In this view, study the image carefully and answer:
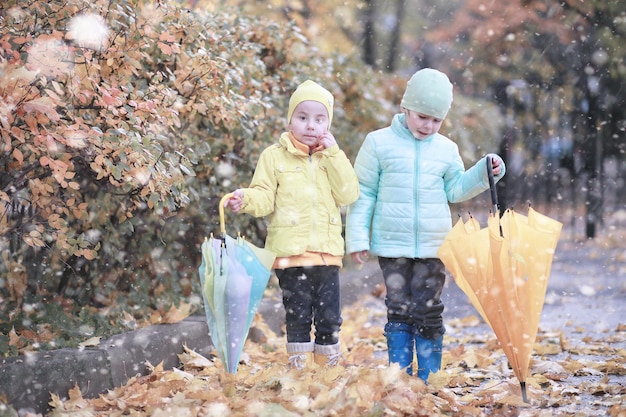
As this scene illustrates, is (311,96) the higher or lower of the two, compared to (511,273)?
higher

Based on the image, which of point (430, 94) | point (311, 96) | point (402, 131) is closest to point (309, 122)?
point (311, 96)

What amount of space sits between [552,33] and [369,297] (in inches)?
367

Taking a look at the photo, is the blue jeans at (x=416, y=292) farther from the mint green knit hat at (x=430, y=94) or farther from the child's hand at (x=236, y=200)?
Answer: the child's hand at (x=236, y=200)

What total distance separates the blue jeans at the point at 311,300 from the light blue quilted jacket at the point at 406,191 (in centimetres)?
22

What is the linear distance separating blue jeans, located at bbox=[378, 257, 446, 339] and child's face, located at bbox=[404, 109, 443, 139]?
65cm

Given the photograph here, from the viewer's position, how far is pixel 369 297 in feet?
29.7

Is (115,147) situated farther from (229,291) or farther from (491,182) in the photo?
(491,182)

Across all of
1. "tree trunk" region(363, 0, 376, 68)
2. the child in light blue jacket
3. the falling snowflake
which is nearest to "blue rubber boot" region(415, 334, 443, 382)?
the child in light blue jacket

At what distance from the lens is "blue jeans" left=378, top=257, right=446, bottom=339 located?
4328 millimetres

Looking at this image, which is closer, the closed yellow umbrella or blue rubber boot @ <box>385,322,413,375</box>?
the closed yellow umbrella

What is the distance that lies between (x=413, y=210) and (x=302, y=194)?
0.57 metres

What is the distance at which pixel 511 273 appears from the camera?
147 inches

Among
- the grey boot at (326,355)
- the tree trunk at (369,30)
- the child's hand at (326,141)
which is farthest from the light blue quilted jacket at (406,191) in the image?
the tree trunk at (369,30)

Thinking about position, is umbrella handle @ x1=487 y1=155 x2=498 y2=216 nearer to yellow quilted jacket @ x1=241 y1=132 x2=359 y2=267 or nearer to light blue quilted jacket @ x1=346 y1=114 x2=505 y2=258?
light blue quilted jacket @ x1=346 y1=114 x2=505 y2=258
